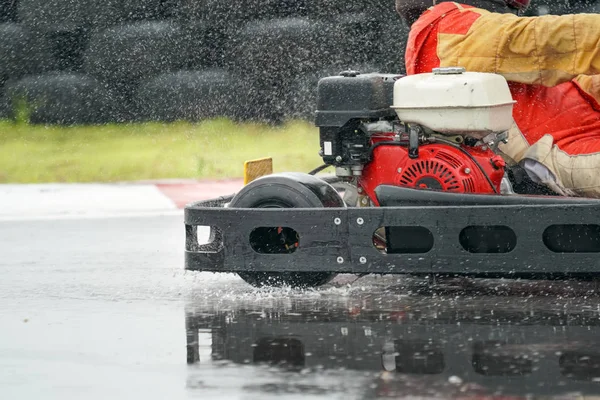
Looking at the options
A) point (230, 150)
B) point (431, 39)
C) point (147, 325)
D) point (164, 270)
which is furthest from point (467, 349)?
point (230, 150)

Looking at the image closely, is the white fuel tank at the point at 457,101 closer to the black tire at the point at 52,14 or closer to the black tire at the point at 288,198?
the black tire at the point at 288,198

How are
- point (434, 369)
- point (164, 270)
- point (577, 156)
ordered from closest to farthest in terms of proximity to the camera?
point (434, 369)
point (577, 156)
point (164, 270)

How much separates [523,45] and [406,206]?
0.67 metres

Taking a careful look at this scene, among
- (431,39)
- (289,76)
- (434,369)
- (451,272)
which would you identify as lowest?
(434,369)

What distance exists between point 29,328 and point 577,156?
1933 mm

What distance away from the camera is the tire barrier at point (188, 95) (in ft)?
29.8

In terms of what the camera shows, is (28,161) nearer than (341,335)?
No

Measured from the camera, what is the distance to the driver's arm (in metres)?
4.39

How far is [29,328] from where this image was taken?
4230mm

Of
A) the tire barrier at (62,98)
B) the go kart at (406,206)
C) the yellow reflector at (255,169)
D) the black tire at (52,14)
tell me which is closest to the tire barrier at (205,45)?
the tire barrier at (62,98)

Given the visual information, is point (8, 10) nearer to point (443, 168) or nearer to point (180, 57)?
point (180, 57)

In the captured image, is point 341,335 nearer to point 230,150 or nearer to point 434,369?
point 434,369

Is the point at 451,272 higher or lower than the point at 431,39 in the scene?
lower

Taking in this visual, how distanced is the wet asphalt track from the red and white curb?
5.52 feet
